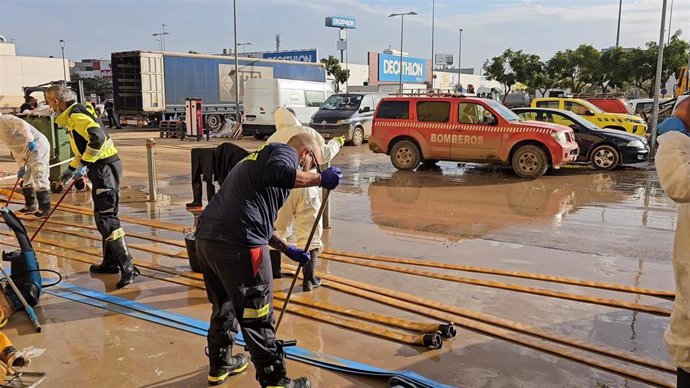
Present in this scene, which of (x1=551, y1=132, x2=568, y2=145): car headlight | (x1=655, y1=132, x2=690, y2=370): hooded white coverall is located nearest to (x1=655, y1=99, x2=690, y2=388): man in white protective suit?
(x1=655, y1=132, x2=690, y2=370): hooded white coverall

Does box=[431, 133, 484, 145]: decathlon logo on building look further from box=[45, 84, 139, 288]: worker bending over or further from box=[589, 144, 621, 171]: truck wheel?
box=[45, 84, 139, 288]: worker bending over

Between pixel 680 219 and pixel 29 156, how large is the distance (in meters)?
8.90

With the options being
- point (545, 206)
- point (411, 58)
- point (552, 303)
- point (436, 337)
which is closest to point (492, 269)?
point (552, 303)

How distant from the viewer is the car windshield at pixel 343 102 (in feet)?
67.5

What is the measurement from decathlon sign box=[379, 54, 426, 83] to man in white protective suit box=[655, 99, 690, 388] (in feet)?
195

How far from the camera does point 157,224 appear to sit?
324 inches

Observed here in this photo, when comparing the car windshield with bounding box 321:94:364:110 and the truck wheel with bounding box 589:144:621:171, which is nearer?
the truck wheel with bounding box 589:144:621:171

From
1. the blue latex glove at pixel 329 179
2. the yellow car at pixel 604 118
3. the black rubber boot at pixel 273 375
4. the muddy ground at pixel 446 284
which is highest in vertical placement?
the yellow car at pixel 604 118

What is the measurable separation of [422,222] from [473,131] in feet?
16.7

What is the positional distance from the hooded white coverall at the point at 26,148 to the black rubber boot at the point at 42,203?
0.22 ft

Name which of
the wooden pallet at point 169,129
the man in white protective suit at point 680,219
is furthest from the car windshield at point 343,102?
the man in white protective suit at point 680,219

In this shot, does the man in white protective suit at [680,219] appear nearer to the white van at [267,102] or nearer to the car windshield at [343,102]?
the car windshield at [343,102]

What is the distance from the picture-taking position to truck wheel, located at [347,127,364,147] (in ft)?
67.5

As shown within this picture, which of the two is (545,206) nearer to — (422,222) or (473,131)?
(422,222)
